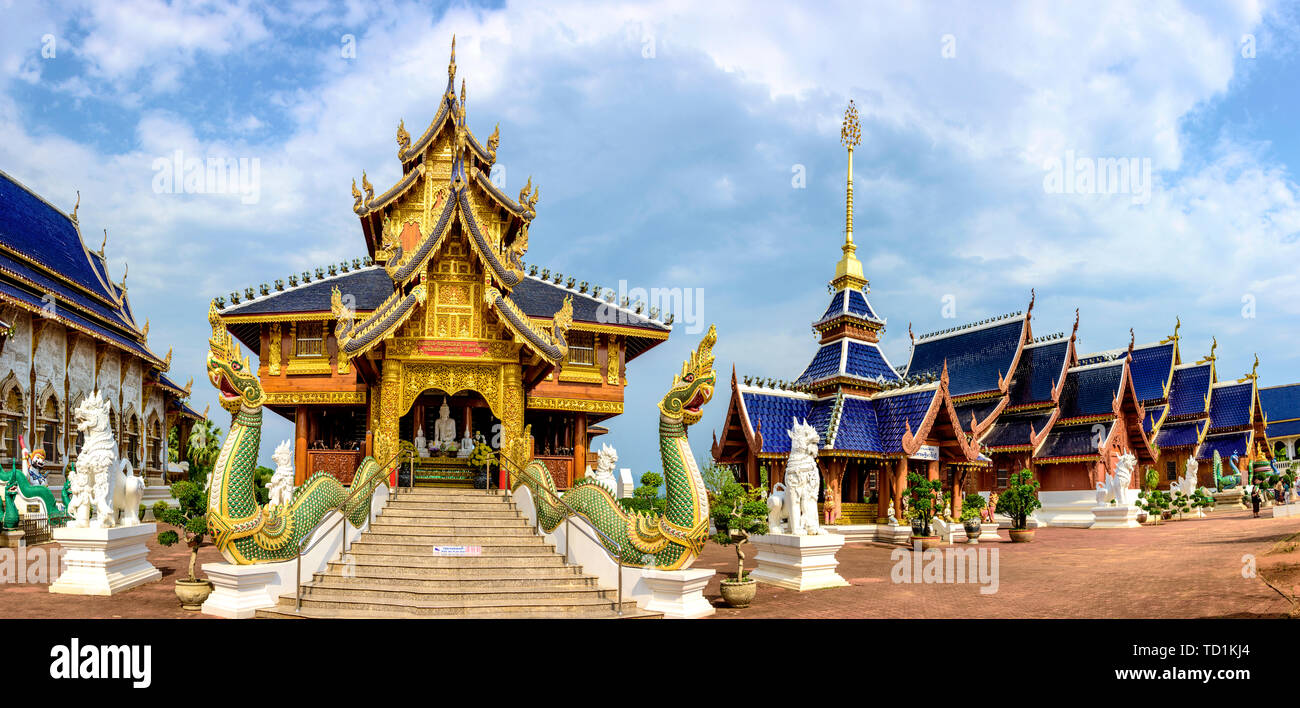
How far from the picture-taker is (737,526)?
12.2 metres

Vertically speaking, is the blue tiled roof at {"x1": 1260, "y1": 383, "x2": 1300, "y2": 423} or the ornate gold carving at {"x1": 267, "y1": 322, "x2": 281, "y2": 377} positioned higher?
the ornate gold carving at {"x1": 267, "y1": 322, "x2": 281, "y2": 377}

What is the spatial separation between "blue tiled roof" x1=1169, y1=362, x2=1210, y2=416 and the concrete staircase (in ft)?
104

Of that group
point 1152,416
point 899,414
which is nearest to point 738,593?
point 899,414

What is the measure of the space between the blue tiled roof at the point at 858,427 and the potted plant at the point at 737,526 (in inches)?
311

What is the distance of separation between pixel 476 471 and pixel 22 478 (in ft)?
27.2

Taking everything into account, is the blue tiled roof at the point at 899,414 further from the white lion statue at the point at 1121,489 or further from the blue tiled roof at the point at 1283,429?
the blue tiled roof at the point at 1283,429

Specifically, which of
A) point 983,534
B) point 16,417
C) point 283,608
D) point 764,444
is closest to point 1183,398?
point 983,534

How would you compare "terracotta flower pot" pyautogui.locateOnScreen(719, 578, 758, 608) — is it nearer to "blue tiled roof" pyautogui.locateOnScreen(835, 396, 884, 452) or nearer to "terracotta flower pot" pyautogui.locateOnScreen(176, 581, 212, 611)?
"terracotta flower pot" pyautogui.locateOnScreen(176, 581, 212, 611)

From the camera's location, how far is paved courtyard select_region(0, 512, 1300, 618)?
9.77 m

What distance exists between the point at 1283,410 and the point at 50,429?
196 feet

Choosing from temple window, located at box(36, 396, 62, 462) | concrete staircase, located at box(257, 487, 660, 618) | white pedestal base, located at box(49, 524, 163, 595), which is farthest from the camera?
temple window, located at box(36, 396, 62, 462)

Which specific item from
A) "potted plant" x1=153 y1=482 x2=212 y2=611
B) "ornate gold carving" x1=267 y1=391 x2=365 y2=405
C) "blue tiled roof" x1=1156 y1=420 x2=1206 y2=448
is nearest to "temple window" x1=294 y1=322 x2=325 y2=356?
"ornate gold carving" x1=267 y1=391 x2=365 y2=405

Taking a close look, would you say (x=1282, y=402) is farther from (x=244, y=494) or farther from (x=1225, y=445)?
(x=244, y=494)
